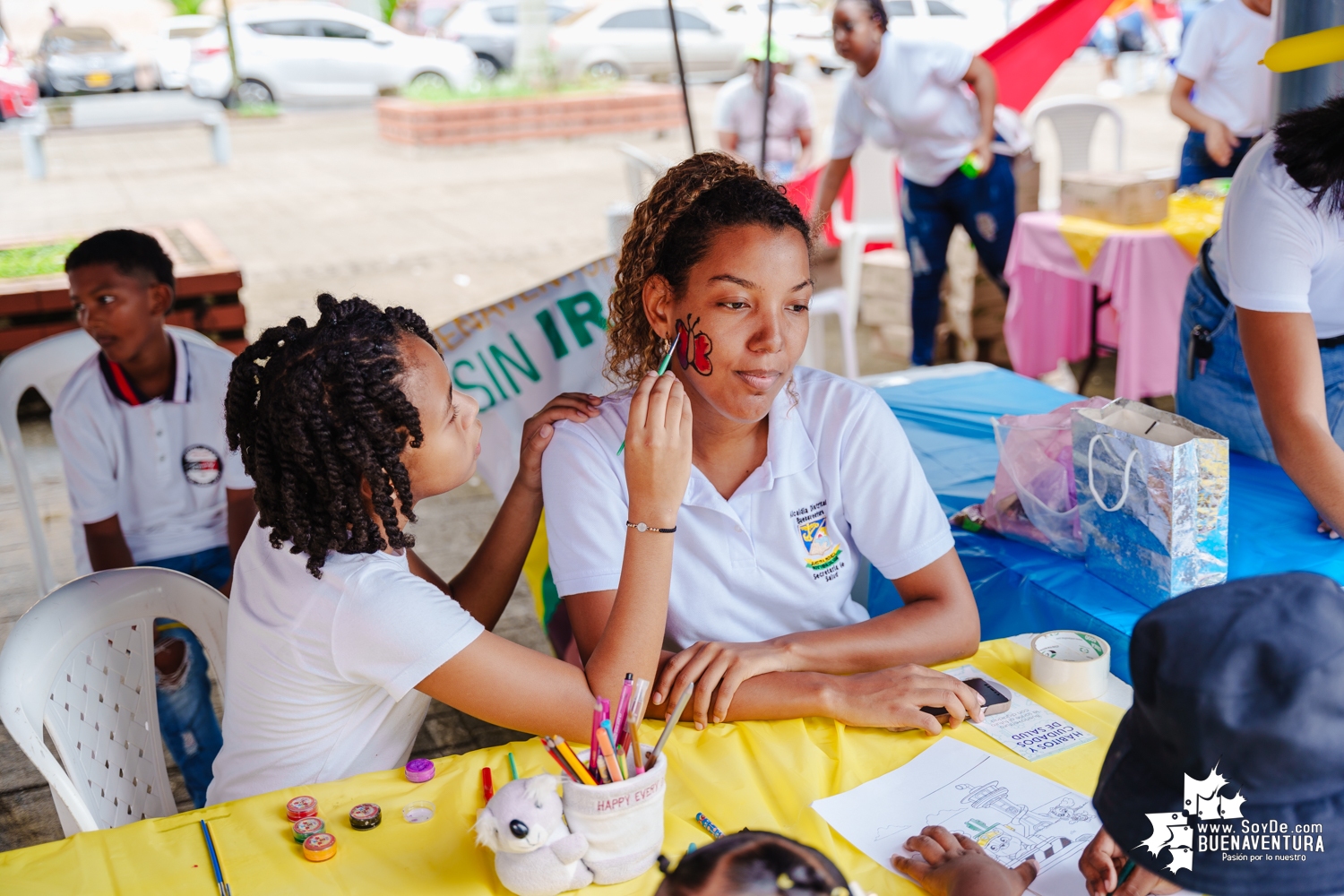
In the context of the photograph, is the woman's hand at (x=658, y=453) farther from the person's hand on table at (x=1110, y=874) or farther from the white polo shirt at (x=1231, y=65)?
the white polo shirt at (x=1231, y=65)

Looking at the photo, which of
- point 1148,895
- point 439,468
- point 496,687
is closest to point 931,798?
point 1148,895

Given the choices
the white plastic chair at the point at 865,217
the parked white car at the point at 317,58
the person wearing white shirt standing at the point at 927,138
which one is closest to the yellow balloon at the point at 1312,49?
the person wearing white shirt standing at the point at 927,138

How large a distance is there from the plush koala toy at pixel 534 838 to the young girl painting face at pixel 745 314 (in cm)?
76

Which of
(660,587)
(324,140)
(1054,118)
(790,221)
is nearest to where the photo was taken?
(660,587)

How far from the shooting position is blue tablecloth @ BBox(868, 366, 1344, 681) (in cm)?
184

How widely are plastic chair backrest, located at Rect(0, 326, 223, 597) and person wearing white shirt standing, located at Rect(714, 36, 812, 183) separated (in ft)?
13.9

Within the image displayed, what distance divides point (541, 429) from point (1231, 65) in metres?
4.04

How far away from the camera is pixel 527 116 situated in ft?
44.5

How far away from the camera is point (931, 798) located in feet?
4.35

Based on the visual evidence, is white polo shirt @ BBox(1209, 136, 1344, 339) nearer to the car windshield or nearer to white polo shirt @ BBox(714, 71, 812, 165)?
white polo shirt @ BBox(714, 71, 812, 165)

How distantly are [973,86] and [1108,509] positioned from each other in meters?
3.48

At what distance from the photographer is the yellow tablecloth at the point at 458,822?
1226 mm

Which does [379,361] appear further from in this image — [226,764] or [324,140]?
[324,140]

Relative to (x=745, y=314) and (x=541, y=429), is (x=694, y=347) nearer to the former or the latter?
(x=745, y=314)
